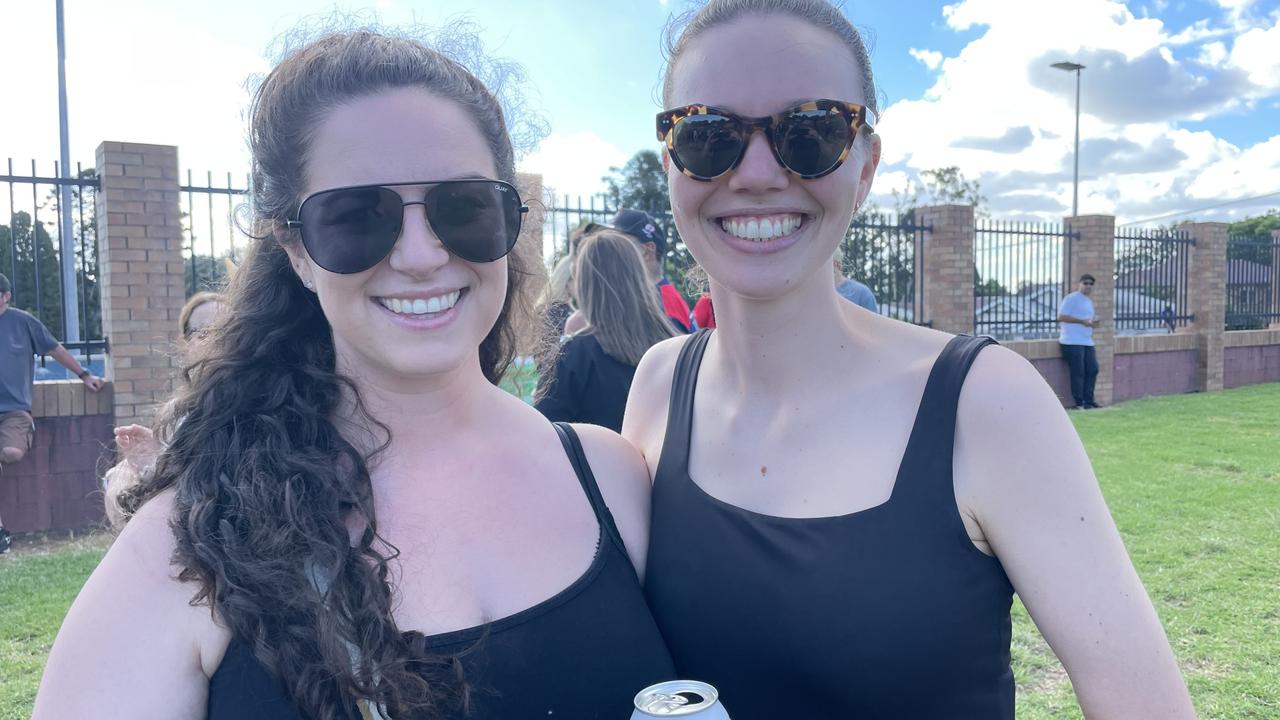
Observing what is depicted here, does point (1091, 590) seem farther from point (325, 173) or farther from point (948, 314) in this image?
point (948, 314)

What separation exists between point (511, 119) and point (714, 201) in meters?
0.49

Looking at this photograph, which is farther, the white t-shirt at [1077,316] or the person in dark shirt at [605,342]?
Result: the white t-shirt at [1077,316]

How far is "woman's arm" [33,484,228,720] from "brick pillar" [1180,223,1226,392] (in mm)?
17831

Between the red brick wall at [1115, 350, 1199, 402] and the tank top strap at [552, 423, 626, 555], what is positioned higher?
the tank top strap at [552, 423, 626, 555]

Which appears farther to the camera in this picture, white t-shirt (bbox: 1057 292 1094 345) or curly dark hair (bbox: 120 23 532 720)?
white t-shirt (bbox: 1057 292 1094 345)

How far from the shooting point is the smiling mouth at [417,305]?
145 cm

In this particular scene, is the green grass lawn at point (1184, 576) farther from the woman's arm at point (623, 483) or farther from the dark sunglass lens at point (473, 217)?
the dark sunglass lens at point (473, 217)

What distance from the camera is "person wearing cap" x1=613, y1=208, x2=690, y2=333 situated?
185 inches

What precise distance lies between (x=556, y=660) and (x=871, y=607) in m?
0.51

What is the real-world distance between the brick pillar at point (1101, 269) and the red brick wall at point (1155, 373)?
652 mm

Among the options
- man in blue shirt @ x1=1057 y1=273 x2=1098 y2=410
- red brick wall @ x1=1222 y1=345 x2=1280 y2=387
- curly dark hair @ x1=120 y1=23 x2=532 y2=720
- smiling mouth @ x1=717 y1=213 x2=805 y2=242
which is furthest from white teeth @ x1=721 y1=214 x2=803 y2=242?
red brick wall @ x1=1222 y1=345 x2=1280 y2=387

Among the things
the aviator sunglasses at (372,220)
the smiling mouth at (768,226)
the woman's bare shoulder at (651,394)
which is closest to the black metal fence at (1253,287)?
the woman's bare shoulder at (651,394)

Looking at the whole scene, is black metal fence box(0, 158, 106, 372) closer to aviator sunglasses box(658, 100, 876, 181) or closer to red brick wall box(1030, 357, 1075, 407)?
aviator sunglasses box(658, 100, 876, 181)

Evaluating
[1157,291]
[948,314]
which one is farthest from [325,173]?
[1157,291]
